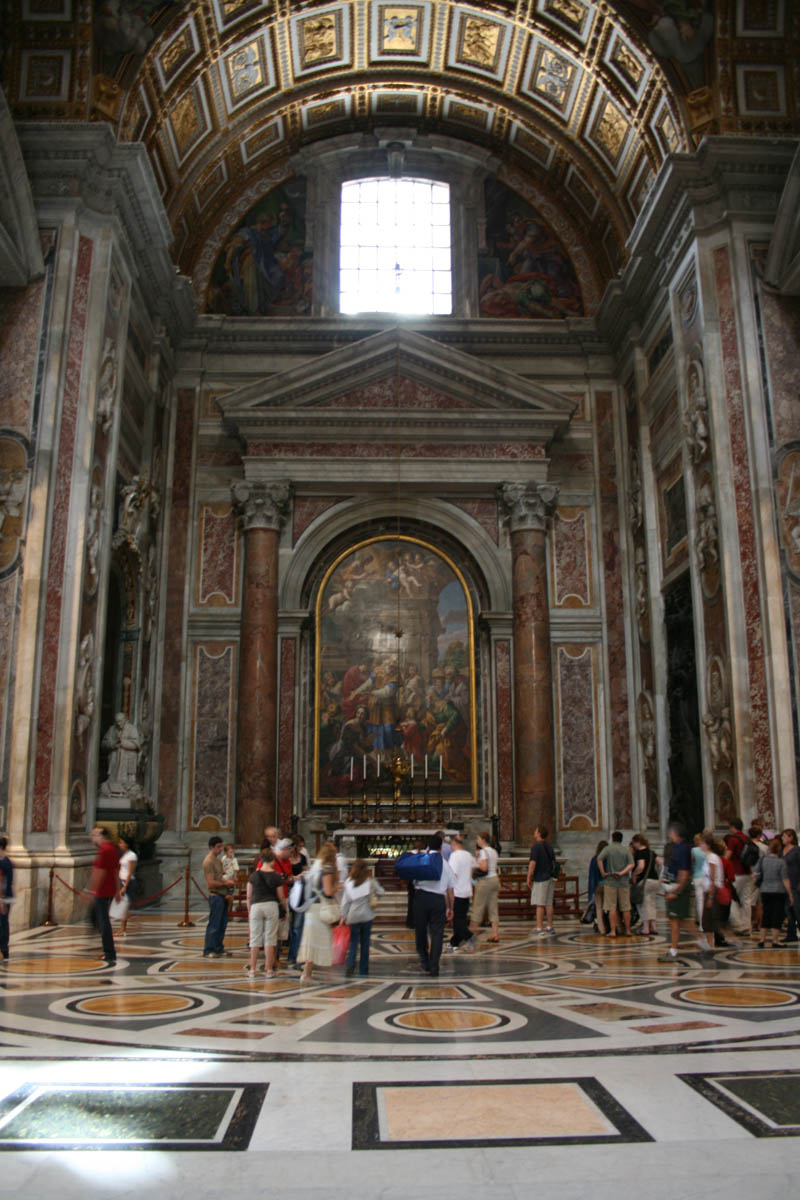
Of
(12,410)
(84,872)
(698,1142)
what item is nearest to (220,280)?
(12,410)

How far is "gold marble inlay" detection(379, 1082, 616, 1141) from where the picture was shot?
3.99m

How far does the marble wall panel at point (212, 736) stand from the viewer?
18.3 meters

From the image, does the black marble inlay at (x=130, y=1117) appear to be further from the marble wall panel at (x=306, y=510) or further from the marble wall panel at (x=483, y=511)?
the marble wall panel at (x=483, y=511)

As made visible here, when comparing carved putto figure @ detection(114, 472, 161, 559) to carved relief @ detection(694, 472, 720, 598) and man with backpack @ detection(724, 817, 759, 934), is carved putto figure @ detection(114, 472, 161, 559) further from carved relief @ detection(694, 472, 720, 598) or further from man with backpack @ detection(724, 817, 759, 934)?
man with backpack @ detection(724, 817, 759, 934)

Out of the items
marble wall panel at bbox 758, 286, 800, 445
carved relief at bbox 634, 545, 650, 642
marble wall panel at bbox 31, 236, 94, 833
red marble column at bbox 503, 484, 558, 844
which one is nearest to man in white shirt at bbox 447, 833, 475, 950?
marble wall panel at bbox 31, 236, 94, 833

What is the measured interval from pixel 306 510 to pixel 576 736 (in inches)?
254

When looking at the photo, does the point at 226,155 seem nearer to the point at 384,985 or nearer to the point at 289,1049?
the point at 384,985

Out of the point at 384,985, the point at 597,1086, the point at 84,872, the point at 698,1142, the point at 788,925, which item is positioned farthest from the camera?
the point at 84,872

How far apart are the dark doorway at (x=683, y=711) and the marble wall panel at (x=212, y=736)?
759 centimetres

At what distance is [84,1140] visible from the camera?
387cm

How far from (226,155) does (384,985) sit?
17.2 m

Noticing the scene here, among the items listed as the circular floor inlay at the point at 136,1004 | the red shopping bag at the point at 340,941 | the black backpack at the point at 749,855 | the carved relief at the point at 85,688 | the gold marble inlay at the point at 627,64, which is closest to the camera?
the circular floor inlay at the point at 136,1004

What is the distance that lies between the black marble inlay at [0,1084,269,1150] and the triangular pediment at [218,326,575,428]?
15207 mm

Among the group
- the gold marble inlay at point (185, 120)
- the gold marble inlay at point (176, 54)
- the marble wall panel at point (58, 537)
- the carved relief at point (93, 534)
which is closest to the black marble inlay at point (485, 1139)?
the marble wall panel at point (58, 537)
